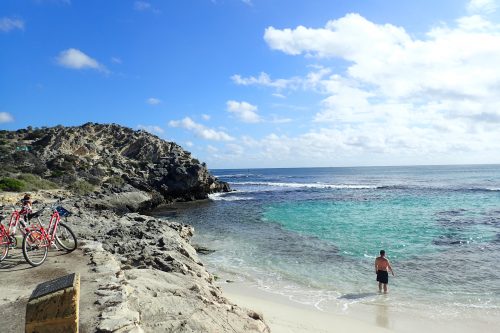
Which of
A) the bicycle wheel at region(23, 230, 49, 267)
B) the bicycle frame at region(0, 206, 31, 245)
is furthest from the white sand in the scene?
the bicycle frame at region(0, 206, 31, 245)

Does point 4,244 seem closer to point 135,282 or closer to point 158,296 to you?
point 135,282

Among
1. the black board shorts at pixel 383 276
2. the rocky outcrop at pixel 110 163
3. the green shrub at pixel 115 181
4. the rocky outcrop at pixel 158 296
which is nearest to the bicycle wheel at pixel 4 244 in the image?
the rocky outcrop at pixel 158 296

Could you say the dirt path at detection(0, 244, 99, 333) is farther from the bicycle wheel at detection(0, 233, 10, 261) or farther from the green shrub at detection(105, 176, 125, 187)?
the green shrub at detection(105, 176, 125, 187)

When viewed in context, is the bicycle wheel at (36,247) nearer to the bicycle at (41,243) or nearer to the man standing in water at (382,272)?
the bicycle at (41,243)

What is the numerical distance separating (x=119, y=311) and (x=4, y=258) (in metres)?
4.99

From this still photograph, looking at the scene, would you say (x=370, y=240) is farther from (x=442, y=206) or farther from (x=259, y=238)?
(x=442, y=206)

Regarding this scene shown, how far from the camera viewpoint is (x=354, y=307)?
12438 mm

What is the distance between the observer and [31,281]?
8.15 m

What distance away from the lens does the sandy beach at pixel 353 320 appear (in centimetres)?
1038

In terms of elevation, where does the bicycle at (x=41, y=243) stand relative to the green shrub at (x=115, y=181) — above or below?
below

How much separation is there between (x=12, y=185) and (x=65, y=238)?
27302 mm

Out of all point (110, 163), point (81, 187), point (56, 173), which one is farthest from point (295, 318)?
point (110, 163)

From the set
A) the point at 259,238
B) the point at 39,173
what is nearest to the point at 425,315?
the point at 259,238

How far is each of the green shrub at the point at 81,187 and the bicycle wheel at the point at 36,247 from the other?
32.0 m
